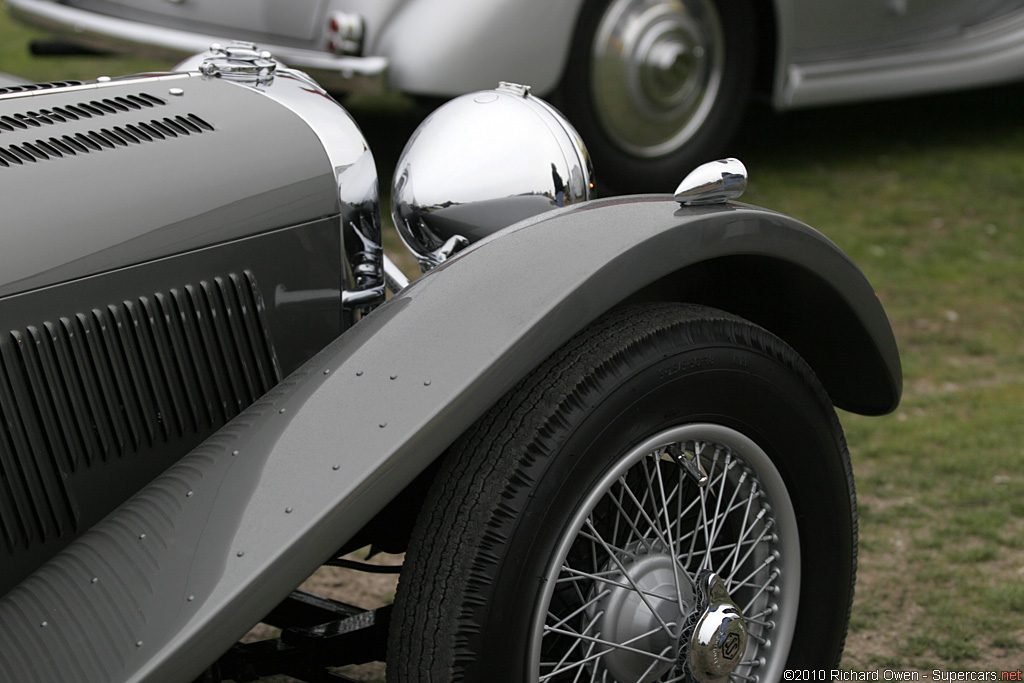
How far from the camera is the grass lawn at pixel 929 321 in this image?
254 cm

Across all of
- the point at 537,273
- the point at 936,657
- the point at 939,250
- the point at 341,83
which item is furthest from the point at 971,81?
the point at 537,273

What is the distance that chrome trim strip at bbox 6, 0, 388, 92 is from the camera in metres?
4.54

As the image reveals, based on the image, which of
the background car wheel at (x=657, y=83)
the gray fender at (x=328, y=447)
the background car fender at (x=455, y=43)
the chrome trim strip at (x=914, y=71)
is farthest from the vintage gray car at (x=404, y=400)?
the chrome trim strip at (x=914, y=71)

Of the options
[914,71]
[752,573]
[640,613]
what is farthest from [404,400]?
[914,71]

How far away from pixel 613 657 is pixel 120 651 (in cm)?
76

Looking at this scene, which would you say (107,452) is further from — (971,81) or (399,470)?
(971,81)

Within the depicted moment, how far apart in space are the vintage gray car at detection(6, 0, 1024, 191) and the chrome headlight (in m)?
2.61

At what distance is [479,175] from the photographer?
1965 millimetres

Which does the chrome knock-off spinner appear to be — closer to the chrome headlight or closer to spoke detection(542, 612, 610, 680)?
spoke detection(542, 612, 610, 680)

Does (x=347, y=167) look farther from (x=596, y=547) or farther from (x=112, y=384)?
(x=596, y=547)

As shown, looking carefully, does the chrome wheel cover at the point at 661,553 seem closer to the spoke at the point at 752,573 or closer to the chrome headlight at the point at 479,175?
the spoke at the point at 752,573

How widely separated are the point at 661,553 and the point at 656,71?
12.2ft

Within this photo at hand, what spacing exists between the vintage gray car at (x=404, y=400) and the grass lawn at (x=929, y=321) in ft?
2.23

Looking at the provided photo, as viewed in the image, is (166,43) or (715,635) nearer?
(715,635)
